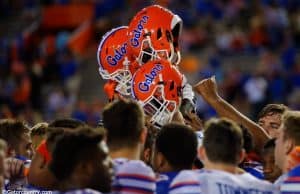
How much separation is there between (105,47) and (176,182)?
1.88m

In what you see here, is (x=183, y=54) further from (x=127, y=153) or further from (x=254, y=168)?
(x=127, y=153)

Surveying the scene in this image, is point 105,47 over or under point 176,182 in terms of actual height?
over

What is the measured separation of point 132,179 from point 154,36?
179cm

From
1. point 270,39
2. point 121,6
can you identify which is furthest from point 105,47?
point 121,6

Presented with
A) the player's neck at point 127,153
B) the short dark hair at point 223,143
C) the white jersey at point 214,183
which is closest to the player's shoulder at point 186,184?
the white jersey at point 214,183

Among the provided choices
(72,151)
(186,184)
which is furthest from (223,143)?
(72,151)

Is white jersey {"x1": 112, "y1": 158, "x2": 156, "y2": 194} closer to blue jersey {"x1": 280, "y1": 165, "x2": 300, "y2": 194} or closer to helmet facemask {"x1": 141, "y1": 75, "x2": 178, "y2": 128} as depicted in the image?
blue jersey {"x1": 280, "y1": 165, "x2": 300, "y2": 194}

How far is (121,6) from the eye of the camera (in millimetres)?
21203

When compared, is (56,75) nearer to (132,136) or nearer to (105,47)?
(105,47)

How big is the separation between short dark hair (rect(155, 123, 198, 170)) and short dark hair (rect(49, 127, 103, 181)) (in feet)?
2.04

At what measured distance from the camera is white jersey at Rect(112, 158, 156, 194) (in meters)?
5.12

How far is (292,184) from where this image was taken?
532cm

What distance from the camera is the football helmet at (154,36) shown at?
668 cm

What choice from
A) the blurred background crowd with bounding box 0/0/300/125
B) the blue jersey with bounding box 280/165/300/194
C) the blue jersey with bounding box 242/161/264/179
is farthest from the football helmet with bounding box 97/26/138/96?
the blurred background crowd with bounding box 0/0/300/125
